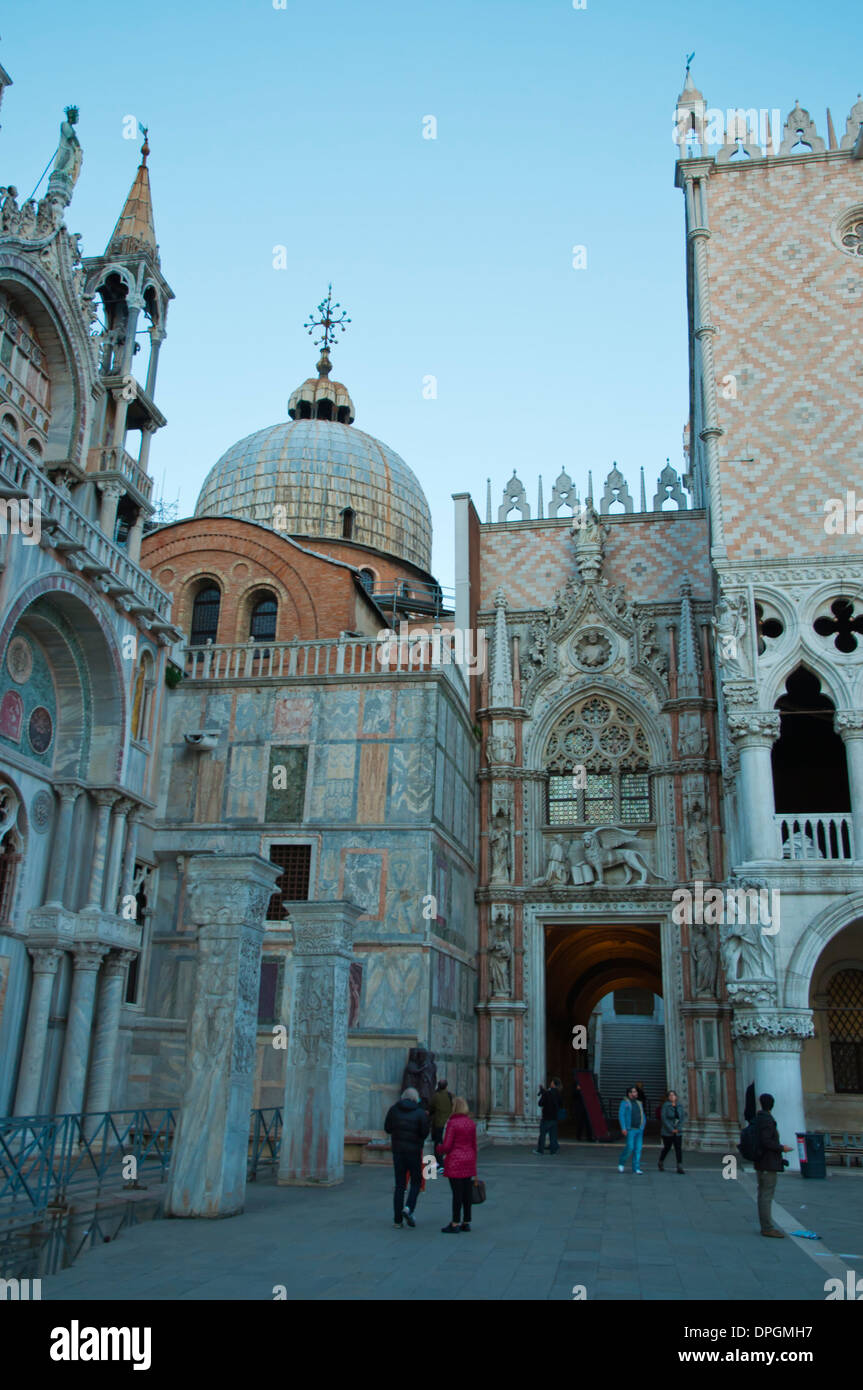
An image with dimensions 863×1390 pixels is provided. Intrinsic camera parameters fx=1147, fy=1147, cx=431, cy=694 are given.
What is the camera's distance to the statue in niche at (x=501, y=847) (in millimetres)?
24297

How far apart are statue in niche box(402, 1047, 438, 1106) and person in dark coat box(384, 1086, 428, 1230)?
6.73m

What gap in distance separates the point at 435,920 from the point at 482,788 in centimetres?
585

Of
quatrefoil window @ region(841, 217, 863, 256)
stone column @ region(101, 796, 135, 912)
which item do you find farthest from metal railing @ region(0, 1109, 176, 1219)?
quatrefoil window @ region(841, 217, 863, 256)

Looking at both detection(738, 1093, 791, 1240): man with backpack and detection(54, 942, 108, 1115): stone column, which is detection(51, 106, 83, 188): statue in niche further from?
detection(738, 1093, 791, 1240): man with backpack

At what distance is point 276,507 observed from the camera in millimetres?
36000

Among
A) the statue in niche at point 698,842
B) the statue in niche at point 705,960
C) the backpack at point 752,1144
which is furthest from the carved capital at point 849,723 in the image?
the backpack at point 752,1144

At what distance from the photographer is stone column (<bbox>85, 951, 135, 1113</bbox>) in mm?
16969

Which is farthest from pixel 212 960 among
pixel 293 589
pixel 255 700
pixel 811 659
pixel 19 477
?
pixel 293 589

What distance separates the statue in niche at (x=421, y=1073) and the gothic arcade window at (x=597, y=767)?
26.5ft

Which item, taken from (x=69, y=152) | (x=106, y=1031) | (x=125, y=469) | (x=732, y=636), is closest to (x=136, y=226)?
(x=69, y=152)

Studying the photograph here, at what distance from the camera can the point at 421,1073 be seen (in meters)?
17.4

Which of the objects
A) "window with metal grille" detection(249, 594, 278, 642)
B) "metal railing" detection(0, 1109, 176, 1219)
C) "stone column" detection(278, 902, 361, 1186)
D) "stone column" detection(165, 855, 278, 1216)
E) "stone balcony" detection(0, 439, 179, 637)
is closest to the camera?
"metal railing" detection(0, 1109, 176, 1219)
